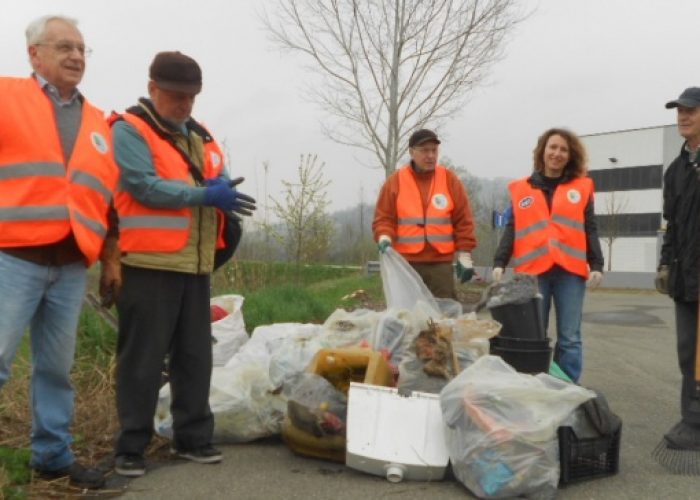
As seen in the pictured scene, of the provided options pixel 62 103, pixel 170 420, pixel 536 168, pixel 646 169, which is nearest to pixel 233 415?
pixel 170 420

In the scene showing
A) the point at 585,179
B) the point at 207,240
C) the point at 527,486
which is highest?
the point at 585,179

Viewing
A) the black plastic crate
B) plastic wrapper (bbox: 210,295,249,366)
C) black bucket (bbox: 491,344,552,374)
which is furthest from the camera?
plastic wrapper (bbox: 210,295,249,366)

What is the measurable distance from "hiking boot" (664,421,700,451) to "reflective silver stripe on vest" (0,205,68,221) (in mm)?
3297

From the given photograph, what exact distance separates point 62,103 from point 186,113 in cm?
64

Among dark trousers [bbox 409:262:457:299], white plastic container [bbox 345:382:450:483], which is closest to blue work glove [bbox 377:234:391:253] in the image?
dark trousers [bbox 409:262:457:299]

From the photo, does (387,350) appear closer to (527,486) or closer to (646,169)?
(527,486)

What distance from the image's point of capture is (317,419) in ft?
11.4

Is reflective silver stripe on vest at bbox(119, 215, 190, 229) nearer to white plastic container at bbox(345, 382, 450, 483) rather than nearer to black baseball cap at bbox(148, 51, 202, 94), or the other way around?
black baseball cap at bbox(148, 51, 202, 94)

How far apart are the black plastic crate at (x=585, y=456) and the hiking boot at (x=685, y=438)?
602 mm

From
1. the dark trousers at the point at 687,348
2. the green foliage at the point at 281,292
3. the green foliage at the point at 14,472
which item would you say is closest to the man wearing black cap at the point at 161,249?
the green foliage at the point at 14,472

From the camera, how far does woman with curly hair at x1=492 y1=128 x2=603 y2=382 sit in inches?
183

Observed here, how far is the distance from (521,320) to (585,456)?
3.94ft

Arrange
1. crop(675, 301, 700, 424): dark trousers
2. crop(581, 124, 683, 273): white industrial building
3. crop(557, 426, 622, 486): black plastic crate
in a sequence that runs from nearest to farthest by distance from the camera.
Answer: crop(557, 426, 622, 486): black plastic crate → crop(675, 301, 700, 424): dark trousers → crop(581, 124, 683, 273): white industrial building

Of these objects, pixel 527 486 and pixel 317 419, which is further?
pixel 317 419
